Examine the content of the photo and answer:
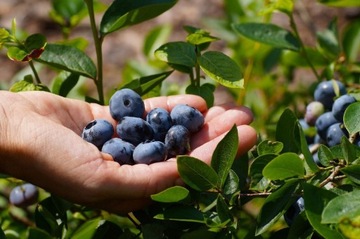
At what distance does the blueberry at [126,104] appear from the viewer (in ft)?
4.91

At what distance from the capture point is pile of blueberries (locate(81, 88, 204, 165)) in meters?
1.42

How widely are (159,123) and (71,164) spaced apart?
0.84ft

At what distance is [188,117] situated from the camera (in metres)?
1.49

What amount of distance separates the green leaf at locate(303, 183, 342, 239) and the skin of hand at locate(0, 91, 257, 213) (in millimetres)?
251

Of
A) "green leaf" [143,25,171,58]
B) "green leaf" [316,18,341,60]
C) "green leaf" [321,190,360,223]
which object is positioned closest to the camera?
"green leaf" [321,190,360,223]

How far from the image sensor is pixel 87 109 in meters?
1.59

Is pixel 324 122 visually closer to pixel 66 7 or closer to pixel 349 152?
pixel 349 152

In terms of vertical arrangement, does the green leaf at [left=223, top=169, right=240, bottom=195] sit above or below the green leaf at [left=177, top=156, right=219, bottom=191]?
below

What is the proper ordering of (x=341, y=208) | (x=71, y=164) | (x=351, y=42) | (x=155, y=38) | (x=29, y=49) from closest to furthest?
(x=341, y=208), (x=71, y=164), (x=29, y=49), (x=351, y=42), (x=155, y=38)

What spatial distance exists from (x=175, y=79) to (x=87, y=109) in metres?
1.75

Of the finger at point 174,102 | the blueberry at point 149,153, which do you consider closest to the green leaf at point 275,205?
the blueberry at point 149,153

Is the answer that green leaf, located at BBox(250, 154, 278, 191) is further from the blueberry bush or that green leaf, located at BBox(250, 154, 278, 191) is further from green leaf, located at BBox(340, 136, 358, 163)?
green leaf, located at BBox(340, 136, 358, 163)

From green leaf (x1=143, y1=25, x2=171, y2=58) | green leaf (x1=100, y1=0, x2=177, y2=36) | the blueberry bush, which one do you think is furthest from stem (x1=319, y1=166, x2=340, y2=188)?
green leaf (x1=143, y1=25, x2=171, y2=58)

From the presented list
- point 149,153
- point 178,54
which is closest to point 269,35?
point 178,54
